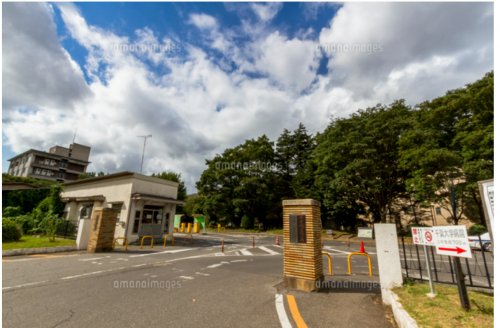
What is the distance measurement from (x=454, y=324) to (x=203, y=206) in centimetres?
3846

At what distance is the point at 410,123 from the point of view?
86.8ft

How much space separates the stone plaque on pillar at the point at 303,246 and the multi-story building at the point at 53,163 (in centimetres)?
7592

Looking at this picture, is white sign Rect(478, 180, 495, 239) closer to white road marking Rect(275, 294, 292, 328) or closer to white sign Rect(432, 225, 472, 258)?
white sign Rect(432, 225, 472, 258)

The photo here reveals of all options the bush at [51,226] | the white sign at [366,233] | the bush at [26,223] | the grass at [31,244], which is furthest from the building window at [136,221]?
the white sign at [366,233]

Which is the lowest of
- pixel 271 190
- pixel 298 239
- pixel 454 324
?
pixel 454 324

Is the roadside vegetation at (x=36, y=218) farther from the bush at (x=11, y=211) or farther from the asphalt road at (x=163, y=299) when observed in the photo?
the asphalt road at (x=163, y=299)

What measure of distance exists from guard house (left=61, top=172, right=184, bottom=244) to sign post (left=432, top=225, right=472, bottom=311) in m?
17.6

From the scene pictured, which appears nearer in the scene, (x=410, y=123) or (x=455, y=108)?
(x=455, y=108)

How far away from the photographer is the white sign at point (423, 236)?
5.43 metres

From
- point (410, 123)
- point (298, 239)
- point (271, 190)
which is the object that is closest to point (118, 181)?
point (298, 239)

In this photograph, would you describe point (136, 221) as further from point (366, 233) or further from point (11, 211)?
point (366, 233)

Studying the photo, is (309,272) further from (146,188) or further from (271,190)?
(271,190)

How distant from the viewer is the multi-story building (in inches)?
2391

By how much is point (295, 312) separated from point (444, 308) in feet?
8.85
